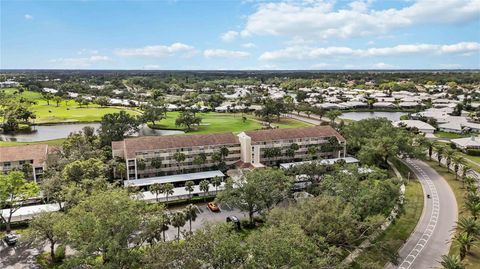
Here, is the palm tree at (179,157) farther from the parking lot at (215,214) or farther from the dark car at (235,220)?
the dark car at (235,220)

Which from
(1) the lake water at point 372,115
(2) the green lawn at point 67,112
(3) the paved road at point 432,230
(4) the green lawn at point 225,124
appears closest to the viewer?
(3) the paved road at point 432,230

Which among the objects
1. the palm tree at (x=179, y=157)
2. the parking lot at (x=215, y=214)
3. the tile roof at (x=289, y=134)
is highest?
the tile roof at (x=289, y=134)

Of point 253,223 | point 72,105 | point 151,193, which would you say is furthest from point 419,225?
point 72,105

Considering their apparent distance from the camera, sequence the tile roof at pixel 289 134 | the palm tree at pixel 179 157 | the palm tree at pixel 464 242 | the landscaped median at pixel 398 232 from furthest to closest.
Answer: the tile roof at pixel 289 134
the palm tree at pixel 179 157
the palm tree at pixel 464 242
the landscaped median at pixel 398 232

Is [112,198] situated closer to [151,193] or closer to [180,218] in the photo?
[180,218]

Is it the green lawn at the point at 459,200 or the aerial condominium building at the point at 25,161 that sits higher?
the aerial condominium building at the point at 25,161

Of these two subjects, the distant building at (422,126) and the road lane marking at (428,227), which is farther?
the distant building at (422,126)

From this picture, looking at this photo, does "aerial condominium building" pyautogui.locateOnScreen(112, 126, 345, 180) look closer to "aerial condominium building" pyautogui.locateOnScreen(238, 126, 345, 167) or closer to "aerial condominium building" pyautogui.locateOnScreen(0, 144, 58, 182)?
"aerial condominium building" pyautogui.locateOnScreen(238, 126, 345, 167)

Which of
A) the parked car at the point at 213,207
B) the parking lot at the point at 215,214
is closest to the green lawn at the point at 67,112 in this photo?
the parked car at the point at 213,207
